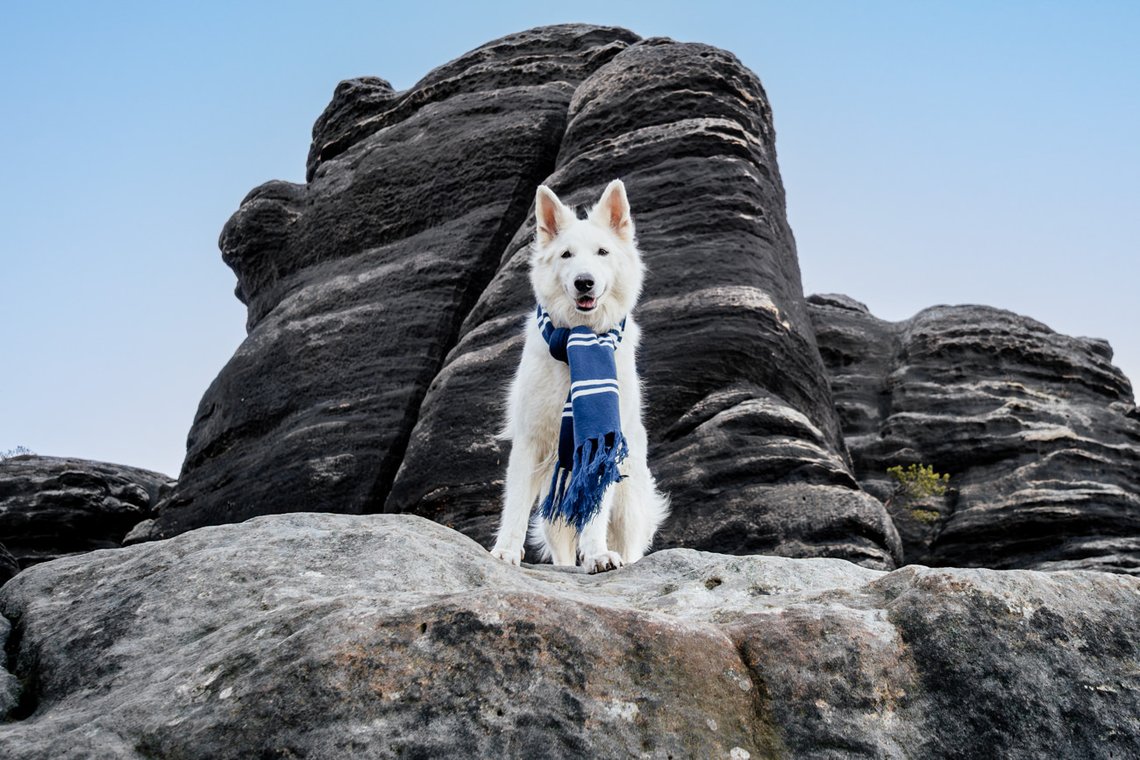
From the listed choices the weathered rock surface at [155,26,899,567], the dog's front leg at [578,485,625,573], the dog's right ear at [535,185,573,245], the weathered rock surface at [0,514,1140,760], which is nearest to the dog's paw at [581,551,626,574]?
the dog's front leg at [578,485,625,573]

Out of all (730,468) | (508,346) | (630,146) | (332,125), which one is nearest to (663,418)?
(730,468)

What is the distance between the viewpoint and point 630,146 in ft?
55.2

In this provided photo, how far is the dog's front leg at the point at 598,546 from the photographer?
779cm

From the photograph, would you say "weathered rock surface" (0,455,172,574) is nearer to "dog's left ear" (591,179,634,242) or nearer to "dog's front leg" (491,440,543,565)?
"dog's front leg" (491,440,543,565)

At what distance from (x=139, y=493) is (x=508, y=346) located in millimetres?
8923

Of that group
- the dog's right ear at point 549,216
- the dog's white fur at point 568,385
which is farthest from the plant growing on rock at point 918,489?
the dog's right ear at point 549,216

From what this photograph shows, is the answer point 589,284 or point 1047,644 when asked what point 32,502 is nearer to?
point 589,284

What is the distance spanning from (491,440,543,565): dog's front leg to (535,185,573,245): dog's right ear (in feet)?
6.43

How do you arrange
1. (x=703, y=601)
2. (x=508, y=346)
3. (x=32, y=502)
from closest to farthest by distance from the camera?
1. (x=703, y=601)
2. (x=508, y=346)
3. (x=32, y=502)

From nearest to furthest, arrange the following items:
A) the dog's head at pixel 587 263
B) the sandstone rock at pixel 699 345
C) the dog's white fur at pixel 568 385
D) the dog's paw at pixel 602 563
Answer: the dog's paw at pixel 602 563 → the dog's white fur at pixel 568 385 → the dog's head at pixel 587 263 → the sandstone rock at pixel 699 345

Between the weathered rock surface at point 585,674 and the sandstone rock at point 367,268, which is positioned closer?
the weathered rock surface at point 585,674

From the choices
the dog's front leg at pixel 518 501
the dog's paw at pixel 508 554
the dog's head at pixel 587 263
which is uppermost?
the dog's head at pixel 587 263

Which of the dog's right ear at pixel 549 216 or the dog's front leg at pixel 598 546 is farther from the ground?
the dog's right ear at pixel 549 216

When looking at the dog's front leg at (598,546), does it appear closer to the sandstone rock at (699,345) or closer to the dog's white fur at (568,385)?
the dog's white fur at (568,385)
